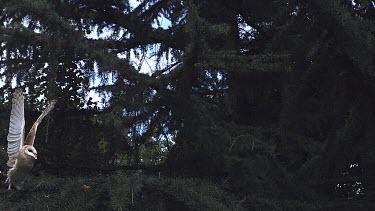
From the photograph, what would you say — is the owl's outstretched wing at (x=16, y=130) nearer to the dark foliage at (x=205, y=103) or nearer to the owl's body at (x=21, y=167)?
the owl's body at (x=21, y=167)

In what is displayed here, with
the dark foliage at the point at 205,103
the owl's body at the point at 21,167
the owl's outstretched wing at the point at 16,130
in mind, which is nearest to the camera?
the dark foliage at the point at 205,103

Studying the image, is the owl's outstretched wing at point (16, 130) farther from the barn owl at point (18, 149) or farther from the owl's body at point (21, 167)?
the owl's body at point (21, 167)

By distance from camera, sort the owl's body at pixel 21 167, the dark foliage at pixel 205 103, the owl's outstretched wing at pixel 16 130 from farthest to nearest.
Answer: the owl's outstretched wing at pixel 16 130 → the owl's body at pixel 21 167 → the dark foliage at pixel 205 103

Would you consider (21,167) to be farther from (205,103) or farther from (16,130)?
(205,103)

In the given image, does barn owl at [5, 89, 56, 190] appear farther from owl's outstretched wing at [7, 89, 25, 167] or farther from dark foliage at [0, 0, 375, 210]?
dark foliage at [0, 0, 375, 210]

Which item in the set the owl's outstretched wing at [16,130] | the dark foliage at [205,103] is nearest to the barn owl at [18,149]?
the owl's outstretched wing at [16,130]

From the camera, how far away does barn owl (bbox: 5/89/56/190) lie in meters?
2.90

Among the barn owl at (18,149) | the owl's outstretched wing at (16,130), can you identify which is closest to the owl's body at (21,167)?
the barn owl at (18,149)

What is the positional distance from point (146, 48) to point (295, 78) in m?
2.01

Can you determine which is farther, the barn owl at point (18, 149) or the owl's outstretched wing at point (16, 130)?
the owl's outstretched wing at point (16, 130)

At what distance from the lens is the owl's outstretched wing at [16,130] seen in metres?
3.04

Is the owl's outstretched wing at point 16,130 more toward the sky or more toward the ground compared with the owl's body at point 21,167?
more toward the sky

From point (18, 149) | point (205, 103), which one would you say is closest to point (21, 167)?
point (18, 149)

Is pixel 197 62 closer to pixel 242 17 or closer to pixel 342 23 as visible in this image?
pixel 342 23
